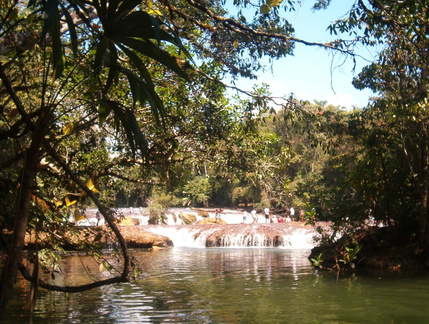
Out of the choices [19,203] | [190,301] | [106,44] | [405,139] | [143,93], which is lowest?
[190,301]

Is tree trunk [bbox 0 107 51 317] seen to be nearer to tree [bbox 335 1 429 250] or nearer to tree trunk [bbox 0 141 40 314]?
tree trunk [bbox 0 141 40 314]

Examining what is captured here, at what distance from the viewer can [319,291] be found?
9.09m

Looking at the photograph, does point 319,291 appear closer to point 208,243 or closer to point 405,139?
point 405,139

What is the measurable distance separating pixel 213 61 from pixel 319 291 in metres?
5.06

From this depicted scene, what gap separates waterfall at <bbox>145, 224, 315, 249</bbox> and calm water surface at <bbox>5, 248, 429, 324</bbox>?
11.6m

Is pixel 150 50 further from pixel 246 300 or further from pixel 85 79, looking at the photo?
pixel 246 300

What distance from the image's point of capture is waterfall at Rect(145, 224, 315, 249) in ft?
77.9

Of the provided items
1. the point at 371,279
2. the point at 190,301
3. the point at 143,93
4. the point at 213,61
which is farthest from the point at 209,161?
the point at 143,93

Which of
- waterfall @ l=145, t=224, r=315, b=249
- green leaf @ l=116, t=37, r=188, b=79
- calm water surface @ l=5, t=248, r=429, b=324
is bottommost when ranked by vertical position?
calm water surface @ l=5, t=248, r=429, b=324

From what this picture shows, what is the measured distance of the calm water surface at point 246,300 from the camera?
6.77 meters

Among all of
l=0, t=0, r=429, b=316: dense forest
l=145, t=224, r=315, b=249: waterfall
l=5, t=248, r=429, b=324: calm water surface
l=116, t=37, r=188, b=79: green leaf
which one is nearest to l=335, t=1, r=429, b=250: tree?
l=0, t=0, r=429, b=316: dense forest

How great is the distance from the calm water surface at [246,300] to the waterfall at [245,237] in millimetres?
11556

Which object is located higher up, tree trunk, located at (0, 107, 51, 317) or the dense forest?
the dense forest

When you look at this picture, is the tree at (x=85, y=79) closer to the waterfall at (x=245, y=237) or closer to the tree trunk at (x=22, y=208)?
the tree trunk at (x=22, y=208)
